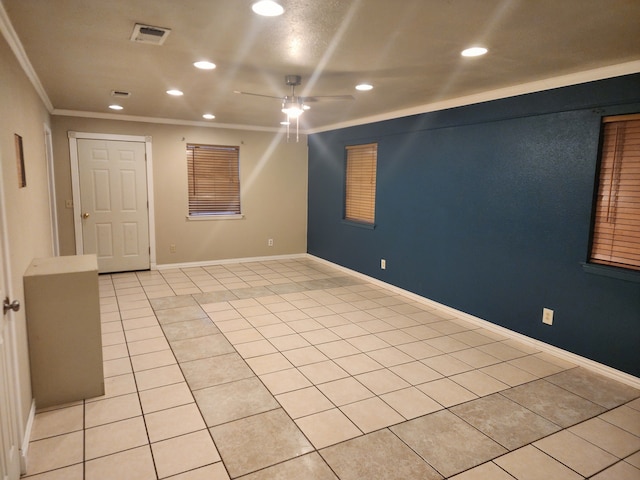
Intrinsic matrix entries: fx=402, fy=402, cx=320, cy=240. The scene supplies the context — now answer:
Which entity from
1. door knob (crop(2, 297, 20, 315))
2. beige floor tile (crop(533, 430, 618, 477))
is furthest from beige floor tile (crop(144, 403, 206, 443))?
beige floor tile (crop(533, 430, 618, 477))

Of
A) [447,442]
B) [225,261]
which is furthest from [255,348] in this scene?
[225,261]

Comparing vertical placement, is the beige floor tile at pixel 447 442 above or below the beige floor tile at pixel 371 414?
below

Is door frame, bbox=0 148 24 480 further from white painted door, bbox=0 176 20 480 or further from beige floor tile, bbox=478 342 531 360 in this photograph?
beige floor tile, bbox=478 342 531 360

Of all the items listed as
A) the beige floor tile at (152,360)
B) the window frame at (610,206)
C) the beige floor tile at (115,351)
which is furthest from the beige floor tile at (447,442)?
the beige floor tile at (115,351)

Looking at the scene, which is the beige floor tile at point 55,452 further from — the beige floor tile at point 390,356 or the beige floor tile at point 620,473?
the beige floor tile at point 620,473

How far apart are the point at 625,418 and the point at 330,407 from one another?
1.89 m

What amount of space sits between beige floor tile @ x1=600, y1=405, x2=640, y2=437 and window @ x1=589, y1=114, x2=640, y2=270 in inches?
40.0

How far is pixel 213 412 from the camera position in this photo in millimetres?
2531

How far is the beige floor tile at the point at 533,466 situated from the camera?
205 cm

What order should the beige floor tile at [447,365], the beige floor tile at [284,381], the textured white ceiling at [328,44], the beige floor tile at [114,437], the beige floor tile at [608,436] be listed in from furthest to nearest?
1. the beige floor tile at [447,365]
2. the beige floor tile at [284,381]
3. the beige floor tile at [608,436]
4. the beige floor tile at [114,437]
5. the textured white ceiling at [328,44]

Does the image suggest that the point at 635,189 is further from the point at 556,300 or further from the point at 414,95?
the point at 414,95

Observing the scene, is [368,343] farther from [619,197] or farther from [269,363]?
[619,197]

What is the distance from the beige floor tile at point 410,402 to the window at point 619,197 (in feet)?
5.86

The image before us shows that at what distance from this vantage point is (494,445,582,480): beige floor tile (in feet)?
6.73
